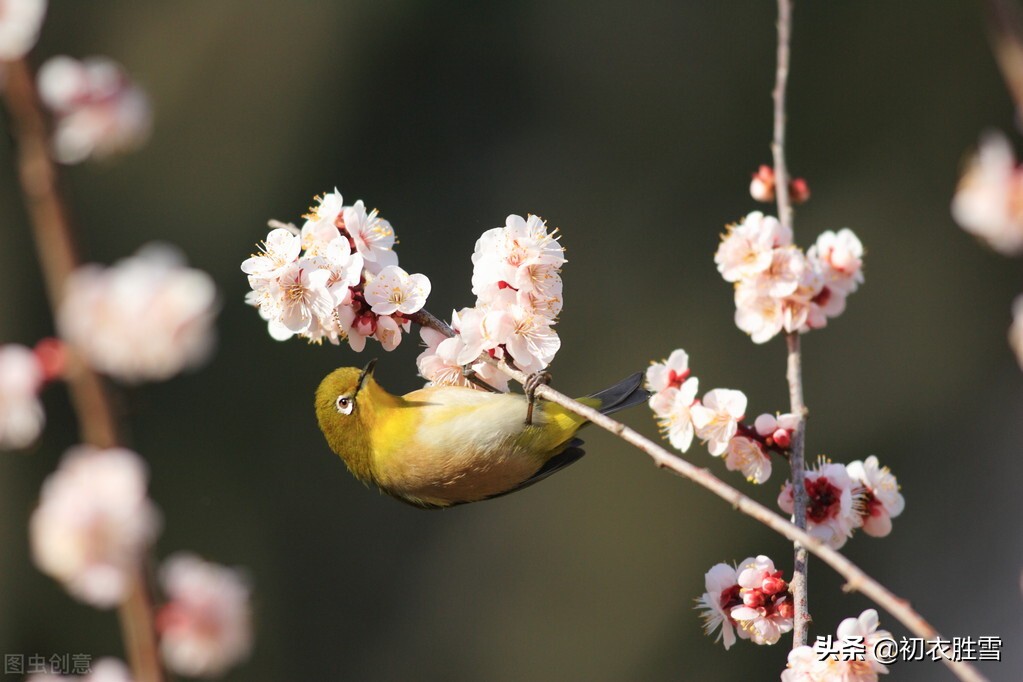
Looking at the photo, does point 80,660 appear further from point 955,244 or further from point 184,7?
point 955,244

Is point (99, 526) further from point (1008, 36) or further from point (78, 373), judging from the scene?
point (1008, 36)

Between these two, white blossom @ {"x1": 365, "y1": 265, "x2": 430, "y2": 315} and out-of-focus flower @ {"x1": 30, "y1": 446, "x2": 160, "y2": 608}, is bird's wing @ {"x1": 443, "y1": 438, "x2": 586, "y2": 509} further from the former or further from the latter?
out-of-focus flower @ {"x1": 30, "y1": 446, "x2": 160, "y2": 608}

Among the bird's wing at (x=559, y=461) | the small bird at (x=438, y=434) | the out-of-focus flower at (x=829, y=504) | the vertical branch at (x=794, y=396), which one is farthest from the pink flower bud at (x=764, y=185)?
the bird's wing at (x=559, y=461)

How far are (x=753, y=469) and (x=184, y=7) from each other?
5.30 meters

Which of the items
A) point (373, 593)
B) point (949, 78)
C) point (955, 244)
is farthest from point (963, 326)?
point (373, 593)

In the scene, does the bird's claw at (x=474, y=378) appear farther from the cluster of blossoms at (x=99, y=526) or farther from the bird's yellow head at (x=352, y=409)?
the cluster of blossoms at (x=99, y=526)

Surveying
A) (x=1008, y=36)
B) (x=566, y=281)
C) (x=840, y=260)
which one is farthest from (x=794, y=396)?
(x=566, y=281)

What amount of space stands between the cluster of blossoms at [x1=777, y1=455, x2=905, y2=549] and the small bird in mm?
577

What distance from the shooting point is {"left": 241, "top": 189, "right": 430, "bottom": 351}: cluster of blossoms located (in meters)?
1.23

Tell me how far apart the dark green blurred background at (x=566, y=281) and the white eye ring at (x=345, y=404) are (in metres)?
3.22

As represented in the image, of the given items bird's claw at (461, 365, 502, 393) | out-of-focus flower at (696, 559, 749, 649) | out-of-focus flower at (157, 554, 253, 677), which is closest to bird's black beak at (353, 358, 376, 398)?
bird's claw at (461, 365, 502, 393)

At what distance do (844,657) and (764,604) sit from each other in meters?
0.11

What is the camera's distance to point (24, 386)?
77 centimetres

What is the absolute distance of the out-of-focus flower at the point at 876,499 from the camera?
4.13 feet
